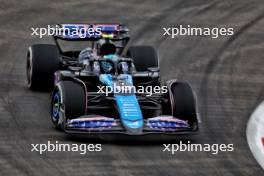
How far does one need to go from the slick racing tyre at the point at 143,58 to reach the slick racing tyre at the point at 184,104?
2.71m

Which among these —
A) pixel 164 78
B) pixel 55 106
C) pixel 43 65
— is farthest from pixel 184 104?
pixel 164 78

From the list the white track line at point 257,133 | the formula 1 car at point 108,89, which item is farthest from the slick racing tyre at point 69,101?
the white track line at point 257,133

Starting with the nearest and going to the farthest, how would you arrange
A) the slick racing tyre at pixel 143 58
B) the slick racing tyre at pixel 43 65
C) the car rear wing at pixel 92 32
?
1. the slick racing tyre at pixel 43 65
2. the car rear wing at pixel 92 32
3. the slick racing tyre at pixel 143 58

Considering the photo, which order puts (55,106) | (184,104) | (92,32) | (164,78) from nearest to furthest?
(184,104) < (55,106) < (92,32) < (164,78)

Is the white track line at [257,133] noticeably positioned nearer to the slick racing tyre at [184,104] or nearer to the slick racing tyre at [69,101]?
the slick racing tyre at [184,104]

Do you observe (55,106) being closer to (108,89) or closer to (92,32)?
(108,89)

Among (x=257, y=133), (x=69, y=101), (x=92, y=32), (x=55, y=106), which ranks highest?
(x=92, y=32)

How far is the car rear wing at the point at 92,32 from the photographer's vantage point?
69.2ft

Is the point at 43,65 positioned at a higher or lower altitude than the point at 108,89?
higher

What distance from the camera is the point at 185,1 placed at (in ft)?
95.3

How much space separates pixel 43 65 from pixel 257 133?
469 cm

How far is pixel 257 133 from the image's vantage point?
19.1 meters

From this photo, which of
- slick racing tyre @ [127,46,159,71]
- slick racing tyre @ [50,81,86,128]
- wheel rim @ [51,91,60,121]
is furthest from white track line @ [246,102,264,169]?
wheel rim @ [51,91,60,121]

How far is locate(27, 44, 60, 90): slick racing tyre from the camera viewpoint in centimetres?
2088
